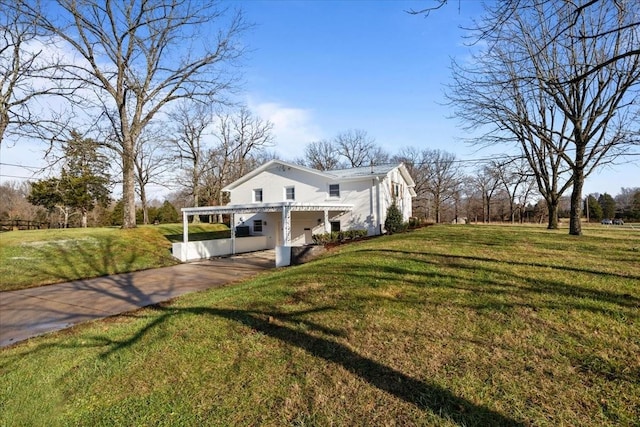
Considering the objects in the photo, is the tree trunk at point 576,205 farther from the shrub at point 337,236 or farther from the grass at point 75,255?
the grass at point 75,255

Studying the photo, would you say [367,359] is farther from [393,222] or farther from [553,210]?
[553,210]

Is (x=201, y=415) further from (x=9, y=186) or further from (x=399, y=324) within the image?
(x=9, y=186)

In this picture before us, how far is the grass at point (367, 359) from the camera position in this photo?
2668 millimetres

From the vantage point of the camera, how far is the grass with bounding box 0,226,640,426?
2668mm

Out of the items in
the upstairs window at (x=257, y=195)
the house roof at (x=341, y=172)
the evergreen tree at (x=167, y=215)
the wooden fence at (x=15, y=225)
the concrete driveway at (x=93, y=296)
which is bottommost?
the concrete driveway at (x=93, y=296)

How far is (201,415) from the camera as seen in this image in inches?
115

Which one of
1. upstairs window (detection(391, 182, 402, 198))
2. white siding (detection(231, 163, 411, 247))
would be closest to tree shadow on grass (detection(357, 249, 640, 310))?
white siding (detection(231, 163, 411, 247))

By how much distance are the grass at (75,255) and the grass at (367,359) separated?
316 inches

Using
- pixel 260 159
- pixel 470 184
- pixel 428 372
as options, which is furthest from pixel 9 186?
pixel 470 184

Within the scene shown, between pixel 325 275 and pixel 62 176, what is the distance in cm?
605

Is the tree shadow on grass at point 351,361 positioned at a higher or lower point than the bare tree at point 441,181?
lower

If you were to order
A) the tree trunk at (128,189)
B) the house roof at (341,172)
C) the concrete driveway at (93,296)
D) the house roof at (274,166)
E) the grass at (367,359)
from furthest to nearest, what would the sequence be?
the house roof at (274,166) < the house roof at (341,172) < the tree trunk at (128,189) < the concrete driveway at (93,296) < the grass at (367,359)

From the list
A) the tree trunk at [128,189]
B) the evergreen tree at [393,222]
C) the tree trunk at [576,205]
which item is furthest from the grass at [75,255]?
the tree trunk at [576,205]

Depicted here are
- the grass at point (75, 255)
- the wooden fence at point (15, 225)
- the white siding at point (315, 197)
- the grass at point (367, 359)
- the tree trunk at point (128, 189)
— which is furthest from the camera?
the wooden fence at point (15, 225)
